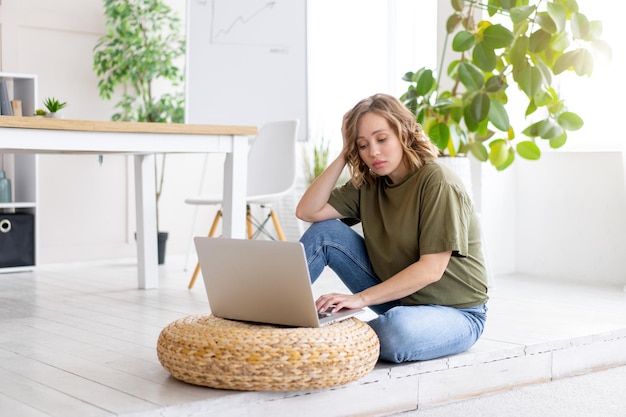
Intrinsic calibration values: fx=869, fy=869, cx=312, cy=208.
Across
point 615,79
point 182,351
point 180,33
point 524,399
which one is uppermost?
point 180,33

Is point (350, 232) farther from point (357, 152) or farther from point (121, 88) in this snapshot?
point (121, 88)

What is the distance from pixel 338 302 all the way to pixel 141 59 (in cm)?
352

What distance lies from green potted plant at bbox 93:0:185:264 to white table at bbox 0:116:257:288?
6.07 ft

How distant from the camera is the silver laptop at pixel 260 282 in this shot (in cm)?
205

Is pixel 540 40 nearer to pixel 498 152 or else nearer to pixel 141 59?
pixel 498 152

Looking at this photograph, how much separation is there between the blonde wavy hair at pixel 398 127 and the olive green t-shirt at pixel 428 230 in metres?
0.04

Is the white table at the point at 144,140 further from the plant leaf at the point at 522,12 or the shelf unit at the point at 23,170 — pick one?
the shelf unit at the point at 23,170

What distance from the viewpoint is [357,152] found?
2443 millimetres

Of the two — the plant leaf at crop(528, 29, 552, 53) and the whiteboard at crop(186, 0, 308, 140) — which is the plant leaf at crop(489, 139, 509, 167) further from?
the whiteboard at crop(186, 0, 308, 140)

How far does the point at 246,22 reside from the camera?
5.06 metres

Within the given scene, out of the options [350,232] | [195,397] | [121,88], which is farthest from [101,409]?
[121,88]

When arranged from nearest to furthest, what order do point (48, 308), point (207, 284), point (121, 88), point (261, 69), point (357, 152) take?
point (207, 284), point (357, 152), point (48, 308), point (261, 69), point (121, 88)

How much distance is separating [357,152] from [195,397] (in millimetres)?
848

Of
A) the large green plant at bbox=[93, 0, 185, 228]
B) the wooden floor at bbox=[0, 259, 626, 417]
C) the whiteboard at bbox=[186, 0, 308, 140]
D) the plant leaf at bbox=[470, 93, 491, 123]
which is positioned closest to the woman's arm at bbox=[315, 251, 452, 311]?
the wooden floor at bbox=[0, 259, 626, 417]
